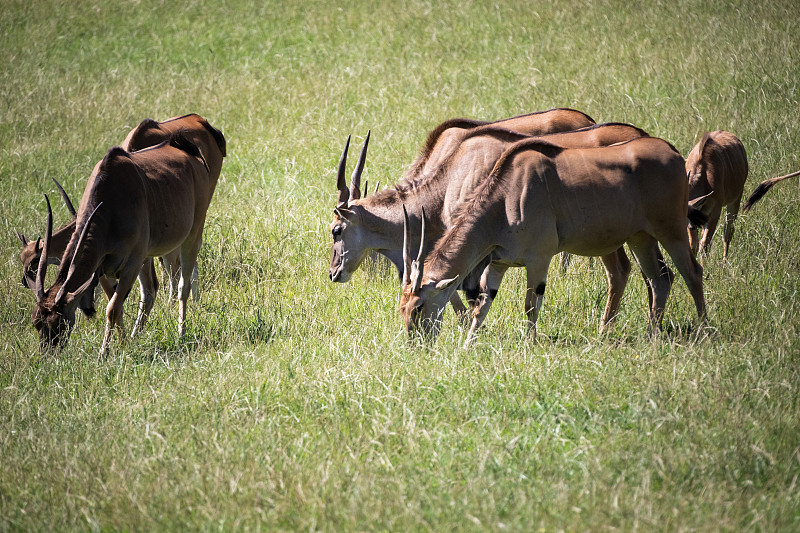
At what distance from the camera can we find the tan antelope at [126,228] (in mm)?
7348

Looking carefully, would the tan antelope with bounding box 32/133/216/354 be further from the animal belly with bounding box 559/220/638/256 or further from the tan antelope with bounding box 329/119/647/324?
the animal belly with bounding box 559/220/638/256

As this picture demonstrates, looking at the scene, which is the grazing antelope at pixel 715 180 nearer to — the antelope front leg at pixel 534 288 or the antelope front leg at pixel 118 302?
the antelope front leg at pixel 534 288

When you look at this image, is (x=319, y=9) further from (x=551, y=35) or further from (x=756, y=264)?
(x=756, y=264)

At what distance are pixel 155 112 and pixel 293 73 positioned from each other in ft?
9.81

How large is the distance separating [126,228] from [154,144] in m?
2.12

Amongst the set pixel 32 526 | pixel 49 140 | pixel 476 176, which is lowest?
pixel 49 140

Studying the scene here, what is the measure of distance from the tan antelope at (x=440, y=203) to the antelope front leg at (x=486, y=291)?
6.6 inches

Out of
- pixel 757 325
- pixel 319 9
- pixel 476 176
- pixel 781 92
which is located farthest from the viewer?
pixel 319 9

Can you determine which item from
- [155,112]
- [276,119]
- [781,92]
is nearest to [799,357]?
[781,92]

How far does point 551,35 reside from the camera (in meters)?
17.5

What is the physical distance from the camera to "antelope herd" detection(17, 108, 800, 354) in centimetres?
734

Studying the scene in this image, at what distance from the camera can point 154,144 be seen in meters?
9.73

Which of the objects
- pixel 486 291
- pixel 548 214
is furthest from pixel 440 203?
pixel 548 214

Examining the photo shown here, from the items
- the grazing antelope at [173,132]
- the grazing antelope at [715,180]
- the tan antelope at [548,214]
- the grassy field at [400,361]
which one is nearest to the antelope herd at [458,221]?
the tan antelope at [548,214]
